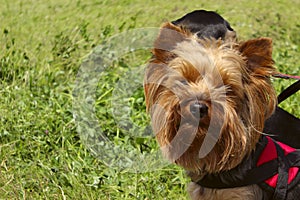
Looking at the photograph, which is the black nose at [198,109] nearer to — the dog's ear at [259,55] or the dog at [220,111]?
the dog at [220,111]

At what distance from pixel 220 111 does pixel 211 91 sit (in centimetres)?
12

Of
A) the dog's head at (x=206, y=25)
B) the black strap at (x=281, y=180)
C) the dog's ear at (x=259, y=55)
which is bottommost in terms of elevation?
the black strap at (x=281, y=180)

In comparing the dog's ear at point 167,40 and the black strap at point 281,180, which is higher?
the dog's ear at point 167,40

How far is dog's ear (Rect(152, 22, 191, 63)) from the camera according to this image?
3.44 metres

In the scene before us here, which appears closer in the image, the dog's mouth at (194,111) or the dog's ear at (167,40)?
the dog's mouth at (194,111)

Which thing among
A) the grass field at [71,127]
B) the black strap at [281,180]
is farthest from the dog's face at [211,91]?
the grass field at [71,127]

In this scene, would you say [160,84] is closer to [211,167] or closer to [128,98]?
[211,167]

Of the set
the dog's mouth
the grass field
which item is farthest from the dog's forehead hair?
the grass field

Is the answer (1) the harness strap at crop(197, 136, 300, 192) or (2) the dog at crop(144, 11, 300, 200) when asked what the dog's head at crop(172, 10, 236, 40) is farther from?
(1) the harness strap at crop(197, 136, 300, 192)

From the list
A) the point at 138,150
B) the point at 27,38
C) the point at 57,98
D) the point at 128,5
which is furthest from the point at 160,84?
the point at 128,5

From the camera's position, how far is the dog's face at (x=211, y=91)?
11.0 ft

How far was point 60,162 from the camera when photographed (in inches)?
198

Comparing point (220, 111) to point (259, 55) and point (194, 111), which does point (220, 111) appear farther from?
point (259, 55)

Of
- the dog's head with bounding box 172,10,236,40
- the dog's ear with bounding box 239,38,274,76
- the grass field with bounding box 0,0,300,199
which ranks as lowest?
the grass field with bounding box 0,0,300,199
